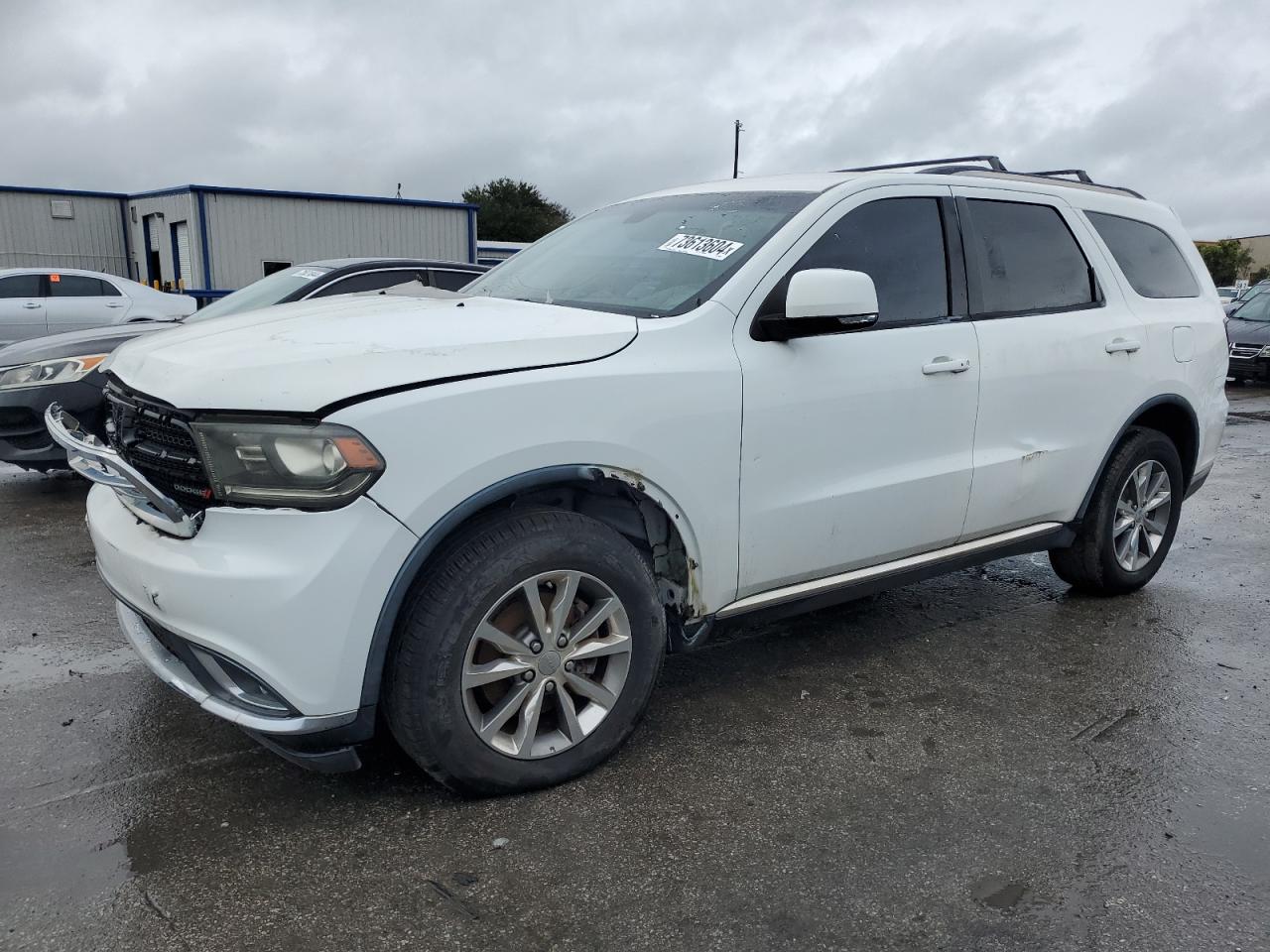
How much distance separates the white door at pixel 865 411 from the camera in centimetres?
311

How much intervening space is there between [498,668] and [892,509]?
1531mm

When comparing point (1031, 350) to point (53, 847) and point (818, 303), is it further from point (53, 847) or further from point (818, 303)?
point (53, 847)

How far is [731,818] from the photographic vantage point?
110 inches

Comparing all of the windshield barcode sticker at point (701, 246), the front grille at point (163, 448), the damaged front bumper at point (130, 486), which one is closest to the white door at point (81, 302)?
the damaged front bumper at point (130, 486)

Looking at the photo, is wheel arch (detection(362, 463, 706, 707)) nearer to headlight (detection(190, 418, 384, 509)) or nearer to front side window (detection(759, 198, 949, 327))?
headlight (detection(190, 418, 384, 509))

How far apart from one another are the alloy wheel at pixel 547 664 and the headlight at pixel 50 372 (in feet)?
14.9

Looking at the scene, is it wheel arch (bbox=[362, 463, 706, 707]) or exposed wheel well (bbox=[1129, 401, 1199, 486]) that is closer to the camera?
wheel arch (bbox=[362, 463, 706, 707])

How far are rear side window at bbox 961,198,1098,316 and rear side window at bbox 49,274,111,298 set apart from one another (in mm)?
13088

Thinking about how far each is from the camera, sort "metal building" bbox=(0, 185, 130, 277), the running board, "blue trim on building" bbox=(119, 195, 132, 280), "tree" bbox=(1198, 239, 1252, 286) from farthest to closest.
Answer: "tree" bbox=(1198, 239, 1252, 286) < "blue trim on building" bbox=(119, 195, 132, 280) < "metal building" bbox=(0, 185, 130, 277) < the running board

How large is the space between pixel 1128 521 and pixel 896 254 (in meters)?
2.00

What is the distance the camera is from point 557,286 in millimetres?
3535

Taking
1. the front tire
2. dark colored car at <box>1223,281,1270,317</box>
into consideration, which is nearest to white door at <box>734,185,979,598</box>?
the front tire

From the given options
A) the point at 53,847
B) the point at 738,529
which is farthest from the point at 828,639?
the point at 53,847

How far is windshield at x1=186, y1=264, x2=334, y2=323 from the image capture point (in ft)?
21.6
